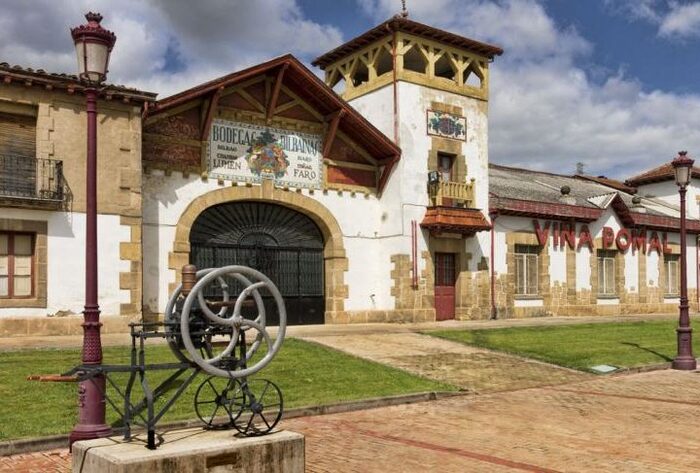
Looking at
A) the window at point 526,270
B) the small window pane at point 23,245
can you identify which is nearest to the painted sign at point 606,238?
the window at point 526,270

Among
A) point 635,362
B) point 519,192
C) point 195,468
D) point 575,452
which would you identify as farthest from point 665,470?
point 519,192

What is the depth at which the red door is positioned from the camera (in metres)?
24.1

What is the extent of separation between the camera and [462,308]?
24.5 metres

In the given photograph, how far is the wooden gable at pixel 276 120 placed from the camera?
63.2 feet

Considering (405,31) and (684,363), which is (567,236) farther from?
(684,363)

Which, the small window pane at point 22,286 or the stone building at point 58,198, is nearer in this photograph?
the stone building at point 58,198

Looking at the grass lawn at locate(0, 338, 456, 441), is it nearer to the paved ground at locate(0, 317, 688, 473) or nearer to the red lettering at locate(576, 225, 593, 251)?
the paved ground at locate(0, 317, 688, 473)

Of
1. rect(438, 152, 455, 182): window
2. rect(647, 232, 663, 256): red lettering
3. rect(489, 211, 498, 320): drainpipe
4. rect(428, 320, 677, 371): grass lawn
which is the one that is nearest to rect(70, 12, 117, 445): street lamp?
rect(428, 320, 677, 371): grass lawn

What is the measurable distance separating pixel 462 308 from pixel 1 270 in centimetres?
1405

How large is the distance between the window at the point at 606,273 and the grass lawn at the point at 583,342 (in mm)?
7139

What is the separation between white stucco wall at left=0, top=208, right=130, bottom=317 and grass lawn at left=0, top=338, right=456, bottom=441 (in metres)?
3.39

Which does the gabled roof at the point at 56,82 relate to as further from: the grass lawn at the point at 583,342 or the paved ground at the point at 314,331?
the grass lawn at the point at 583,342

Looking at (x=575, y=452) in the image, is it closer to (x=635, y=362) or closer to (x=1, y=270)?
(x=635, y=362)

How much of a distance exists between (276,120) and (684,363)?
1242 centimetres
